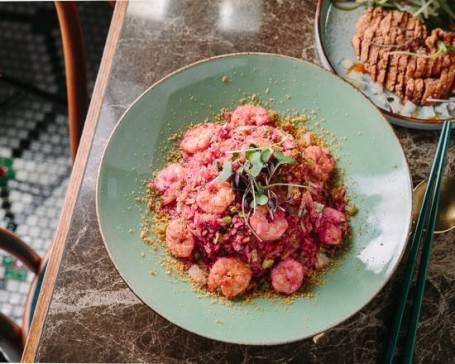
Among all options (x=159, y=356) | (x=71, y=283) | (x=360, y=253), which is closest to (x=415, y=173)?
(x=360, y=253)

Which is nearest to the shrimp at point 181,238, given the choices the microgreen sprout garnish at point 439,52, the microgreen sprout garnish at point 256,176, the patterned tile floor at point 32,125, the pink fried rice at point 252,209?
the pink fried rice at point 252,209

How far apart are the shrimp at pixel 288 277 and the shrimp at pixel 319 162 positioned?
0.90 feet

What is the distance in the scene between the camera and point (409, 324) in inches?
59.5

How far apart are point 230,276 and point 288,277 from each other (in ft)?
0.51

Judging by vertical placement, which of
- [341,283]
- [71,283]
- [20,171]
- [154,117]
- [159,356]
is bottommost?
[20,171]

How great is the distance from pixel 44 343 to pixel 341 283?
88cm

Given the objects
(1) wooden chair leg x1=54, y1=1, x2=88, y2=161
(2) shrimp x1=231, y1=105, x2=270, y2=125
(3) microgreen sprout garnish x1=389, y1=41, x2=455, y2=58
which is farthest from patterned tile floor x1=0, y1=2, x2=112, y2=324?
(3) microgreen sprout garnish x1=389, y1=41, x2=455, y2=58

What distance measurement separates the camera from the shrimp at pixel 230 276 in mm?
1420

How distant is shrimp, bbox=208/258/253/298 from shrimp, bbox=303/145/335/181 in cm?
35

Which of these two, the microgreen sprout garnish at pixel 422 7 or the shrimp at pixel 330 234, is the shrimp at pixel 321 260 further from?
the microgreen sprout garnish at pixel 422 7

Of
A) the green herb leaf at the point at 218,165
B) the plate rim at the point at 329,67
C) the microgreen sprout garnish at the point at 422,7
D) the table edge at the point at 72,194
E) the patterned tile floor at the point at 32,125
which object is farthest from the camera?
the patterned tile floor at the point at 32,125

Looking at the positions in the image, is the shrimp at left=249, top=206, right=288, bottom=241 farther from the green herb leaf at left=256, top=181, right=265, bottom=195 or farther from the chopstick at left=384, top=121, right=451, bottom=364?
the chopstick at left=384, top=121, right=451, bottom=364

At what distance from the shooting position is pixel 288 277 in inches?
56.8

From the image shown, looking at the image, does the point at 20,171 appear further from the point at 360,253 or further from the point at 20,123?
the point at 360,253
